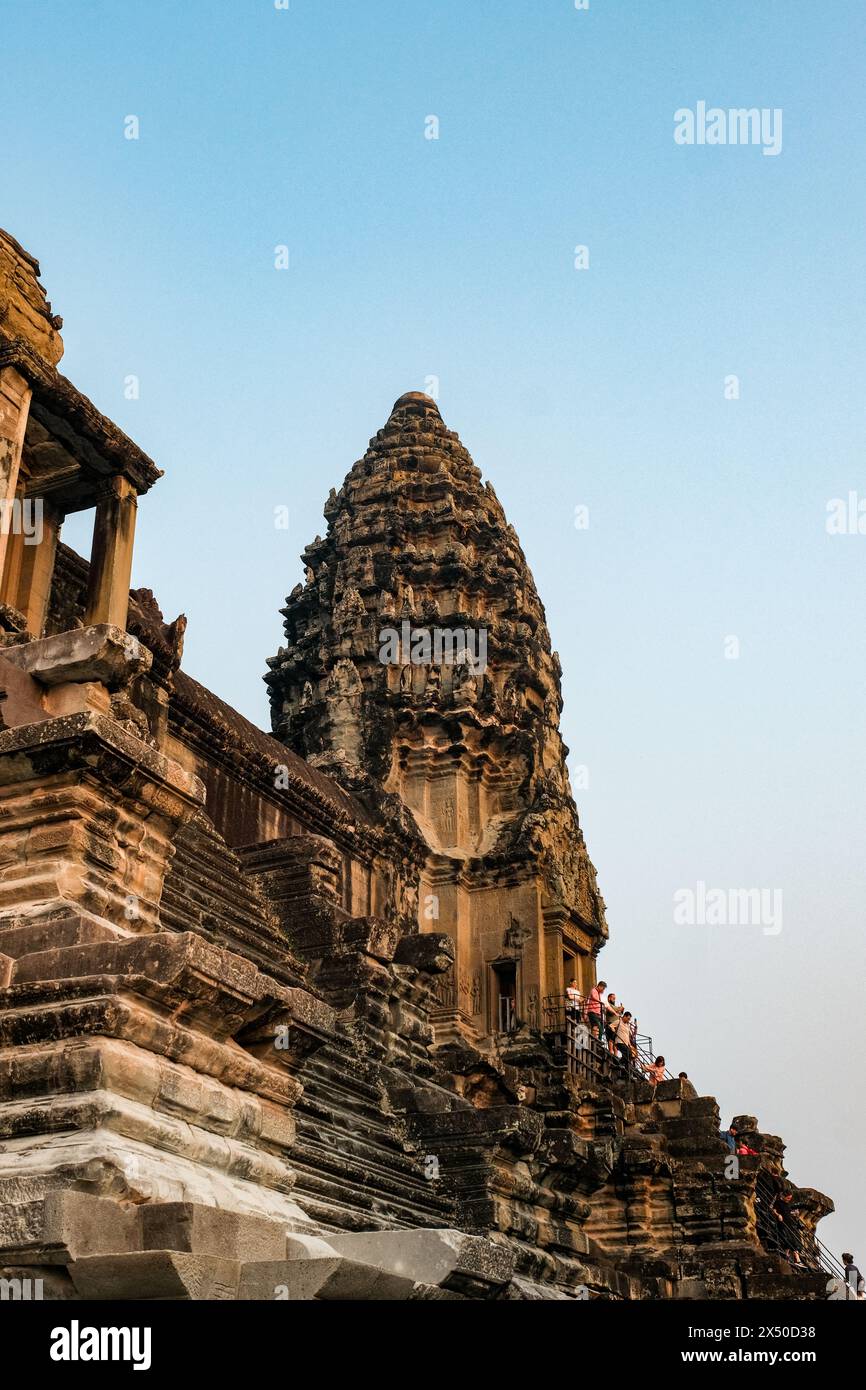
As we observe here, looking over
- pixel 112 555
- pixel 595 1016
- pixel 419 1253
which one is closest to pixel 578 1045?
pixel 595 1016

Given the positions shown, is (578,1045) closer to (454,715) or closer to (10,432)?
(454,715)

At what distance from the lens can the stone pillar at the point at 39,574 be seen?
61.5ft

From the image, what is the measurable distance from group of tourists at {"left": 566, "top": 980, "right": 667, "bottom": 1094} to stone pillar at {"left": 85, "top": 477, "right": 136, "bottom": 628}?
1178 centimetres

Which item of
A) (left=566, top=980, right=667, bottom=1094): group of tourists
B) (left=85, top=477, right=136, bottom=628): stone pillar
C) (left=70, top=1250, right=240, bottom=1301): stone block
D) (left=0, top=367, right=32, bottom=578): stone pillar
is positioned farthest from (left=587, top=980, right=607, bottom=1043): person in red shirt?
(left=70, top=1250, right=240, bottom=1301): stone block

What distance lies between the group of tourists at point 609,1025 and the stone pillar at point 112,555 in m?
11.8

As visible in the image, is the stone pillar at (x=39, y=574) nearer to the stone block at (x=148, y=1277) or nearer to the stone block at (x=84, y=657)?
the stone block at (x=84, y=657)

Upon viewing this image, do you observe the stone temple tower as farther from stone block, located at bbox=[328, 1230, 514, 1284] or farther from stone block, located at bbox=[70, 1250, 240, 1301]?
stone block, located at bbox=[70, 1250, 240, 1301]

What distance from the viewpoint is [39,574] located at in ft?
62.6

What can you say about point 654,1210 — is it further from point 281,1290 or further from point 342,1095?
point 281,1290

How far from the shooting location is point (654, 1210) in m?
23.9

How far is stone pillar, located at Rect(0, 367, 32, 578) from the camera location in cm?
1722

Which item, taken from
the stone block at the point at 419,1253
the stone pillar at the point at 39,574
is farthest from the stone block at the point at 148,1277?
the stone pillar at the point at 39,574

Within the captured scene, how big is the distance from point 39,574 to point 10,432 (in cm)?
222
